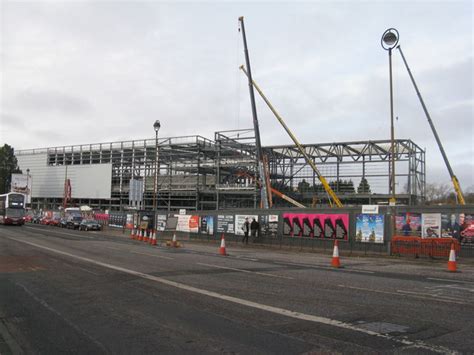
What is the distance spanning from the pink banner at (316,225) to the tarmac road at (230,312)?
10977mm

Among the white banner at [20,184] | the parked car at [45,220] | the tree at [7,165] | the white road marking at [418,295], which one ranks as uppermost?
Result: the tree at [7,165]

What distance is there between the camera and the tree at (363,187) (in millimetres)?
53812

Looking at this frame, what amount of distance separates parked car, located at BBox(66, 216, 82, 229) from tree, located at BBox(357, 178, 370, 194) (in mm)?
34728

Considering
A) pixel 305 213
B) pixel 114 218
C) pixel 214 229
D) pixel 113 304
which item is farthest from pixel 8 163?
pixel 113 304

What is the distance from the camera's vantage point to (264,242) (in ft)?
93.7

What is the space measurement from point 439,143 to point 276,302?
30833 mm

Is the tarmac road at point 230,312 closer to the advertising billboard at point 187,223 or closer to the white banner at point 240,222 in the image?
the white banner at point 240,222

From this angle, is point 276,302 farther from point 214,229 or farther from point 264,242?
point 214,229

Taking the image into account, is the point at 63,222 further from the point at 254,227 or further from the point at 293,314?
the point at 293,314

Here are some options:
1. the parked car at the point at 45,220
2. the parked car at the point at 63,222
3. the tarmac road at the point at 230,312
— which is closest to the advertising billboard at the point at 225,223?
the tarmac road at the point at 230,312

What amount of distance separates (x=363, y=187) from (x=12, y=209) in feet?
141

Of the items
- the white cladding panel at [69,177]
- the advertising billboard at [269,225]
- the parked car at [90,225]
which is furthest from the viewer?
the white cladding panel at [69,177]

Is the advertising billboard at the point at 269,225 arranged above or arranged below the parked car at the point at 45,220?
above

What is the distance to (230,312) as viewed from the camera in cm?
753
